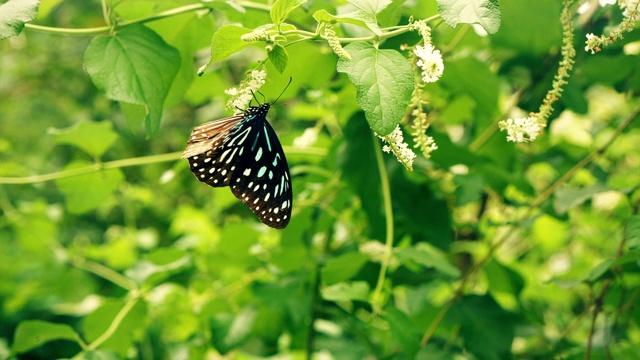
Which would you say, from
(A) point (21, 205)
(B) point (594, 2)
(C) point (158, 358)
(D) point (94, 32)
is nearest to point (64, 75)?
(A) point (21, 205)

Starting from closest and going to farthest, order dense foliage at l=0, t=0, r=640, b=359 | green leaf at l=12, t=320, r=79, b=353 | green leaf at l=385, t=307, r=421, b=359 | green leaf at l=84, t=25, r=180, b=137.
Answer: dense foliage at l=0, t=0, r=640, b=359
green leaf at l=84, t=25, r=180, b=137
green leaf at l=385, t=307, r=421, b=359
green leaf at l=12, t=320, r=79, b=353

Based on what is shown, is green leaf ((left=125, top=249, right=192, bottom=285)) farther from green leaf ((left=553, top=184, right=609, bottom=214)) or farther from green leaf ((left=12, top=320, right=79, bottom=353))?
green leaf ((left=553, top=184, right=609, bottom=214))

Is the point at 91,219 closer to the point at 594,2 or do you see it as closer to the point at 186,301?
the point at 186,301

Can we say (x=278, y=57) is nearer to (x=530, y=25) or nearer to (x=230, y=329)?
(x=530, y=25)

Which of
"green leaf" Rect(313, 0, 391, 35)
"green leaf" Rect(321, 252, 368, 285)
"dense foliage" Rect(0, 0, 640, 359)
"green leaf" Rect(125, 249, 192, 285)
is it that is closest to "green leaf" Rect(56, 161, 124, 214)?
"dense foliage" Rect(0, 0, 640, 359)

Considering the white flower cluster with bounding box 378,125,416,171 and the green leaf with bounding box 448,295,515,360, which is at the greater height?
the white flower cluster with bounding box 378,125,416,171

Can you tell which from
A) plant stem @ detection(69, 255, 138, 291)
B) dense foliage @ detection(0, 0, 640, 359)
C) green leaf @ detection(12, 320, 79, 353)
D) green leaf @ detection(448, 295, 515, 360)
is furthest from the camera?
plant stem @ detection(69, 255, 138, 291)
